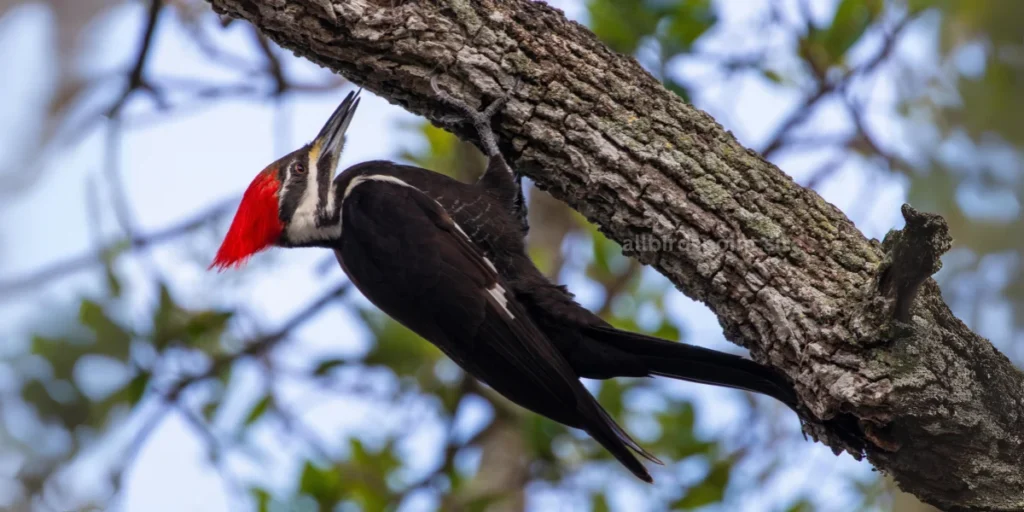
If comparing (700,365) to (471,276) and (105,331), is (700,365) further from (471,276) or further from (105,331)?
(105,331)

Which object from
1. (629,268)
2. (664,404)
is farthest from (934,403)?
(629,268)

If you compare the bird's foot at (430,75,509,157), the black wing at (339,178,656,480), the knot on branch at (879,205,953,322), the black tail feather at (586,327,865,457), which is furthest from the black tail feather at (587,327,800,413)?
the bird's foot at (430,75,509,157)

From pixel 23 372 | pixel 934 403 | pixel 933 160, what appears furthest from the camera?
pixel 23 372

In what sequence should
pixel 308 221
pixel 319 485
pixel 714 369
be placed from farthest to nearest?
pixel 319 485, pixel 308 221, pixel 714 369

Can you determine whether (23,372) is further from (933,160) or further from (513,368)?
(933,160)

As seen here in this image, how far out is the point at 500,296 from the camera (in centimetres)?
314

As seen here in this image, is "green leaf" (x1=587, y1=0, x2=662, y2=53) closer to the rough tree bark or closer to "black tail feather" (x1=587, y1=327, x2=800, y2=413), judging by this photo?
the rough tree bark

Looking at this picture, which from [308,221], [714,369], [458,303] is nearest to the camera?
[714,369]

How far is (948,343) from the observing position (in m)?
2.35

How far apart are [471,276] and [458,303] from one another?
11cm

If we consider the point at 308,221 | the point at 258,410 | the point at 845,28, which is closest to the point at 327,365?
the point at 258,410

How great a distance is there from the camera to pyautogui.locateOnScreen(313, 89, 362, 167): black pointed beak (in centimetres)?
356

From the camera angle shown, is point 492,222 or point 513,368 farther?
point 492,222

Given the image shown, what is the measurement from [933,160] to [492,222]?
1.47 m
